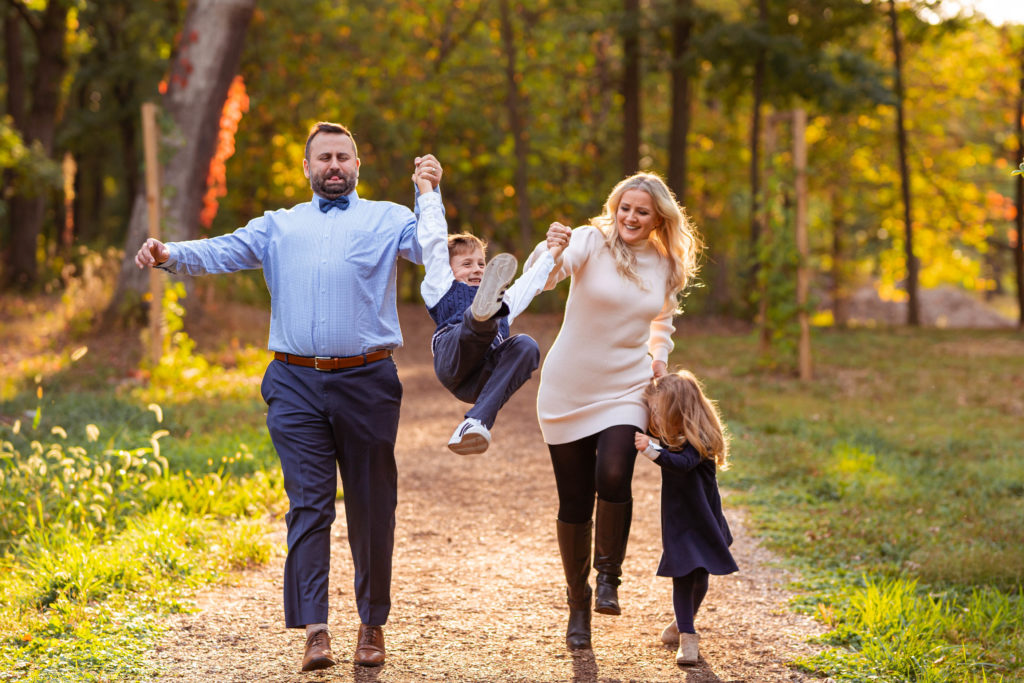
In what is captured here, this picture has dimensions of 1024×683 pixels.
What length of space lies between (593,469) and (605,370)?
461mm

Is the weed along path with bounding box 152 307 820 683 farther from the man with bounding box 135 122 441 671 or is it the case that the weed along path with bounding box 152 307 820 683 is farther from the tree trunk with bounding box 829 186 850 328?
the tree trunk with bounding box 829 186 850 328

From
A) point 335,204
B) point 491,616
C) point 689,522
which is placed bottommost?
point 491,616

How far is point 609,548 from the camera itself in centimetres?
465

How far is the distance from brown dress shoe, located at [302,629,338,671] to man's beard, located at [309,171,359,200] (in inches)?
67.9

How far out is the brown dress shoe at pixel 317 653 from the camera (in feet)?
13.1

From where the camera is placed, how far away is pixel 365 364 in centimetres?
428

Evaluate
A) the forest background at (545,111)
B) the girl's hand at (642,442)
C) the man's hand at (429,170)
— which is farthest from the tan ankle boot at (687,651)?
the forest background at (545,111)

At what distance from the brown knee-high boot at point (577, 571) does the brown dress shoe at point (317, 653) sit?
114cm

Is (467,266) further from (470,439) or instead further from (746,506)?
(746,506)

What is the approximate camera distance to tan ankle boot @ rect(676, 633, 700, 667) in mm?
4457

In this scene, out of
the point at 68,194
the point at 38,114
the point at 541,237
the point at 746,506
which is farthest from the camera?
the point at 541,237

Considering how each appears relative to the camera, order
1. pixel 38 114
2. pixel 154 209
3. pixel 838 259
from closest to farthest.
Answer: pixel 154 209, pixel 38 114, pixel 838 259

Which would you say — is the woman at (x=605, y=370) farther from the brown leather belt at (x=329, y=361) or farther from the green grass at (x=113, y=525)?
the green grass at (x=113, y=525)

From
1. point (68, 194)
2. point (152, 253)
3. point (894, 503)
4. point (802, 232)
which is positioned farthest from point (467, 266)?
→ point (68, 194)
